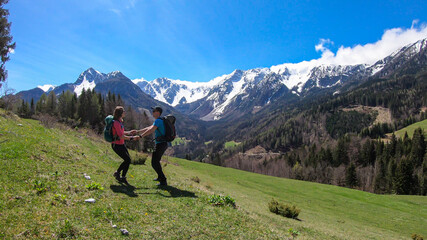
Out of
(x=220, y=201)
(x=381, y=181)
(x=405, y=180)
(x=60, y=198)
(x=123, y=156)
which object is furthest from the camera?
(x=381, y=181)

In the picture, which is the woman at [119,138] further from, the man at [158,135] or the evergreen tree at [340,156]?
the evergreen tree at [340,156]

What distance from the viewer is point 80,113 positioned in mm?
78562

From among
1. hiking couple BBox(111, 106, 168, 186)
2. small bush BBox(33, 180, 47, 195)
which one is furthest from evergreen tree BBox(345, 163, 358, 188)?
small bush BBox(33, 180, 47, 195)

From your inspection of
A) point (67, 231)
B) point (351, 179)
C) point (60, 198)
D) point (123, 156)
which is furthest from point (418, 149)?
point (67, 231)

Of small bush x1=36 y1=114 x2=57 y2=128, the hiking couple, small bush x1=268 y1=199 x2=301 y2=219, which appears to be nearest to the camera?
the hiking couple

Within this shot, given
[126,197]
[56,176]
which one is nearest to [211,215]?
[126,197]

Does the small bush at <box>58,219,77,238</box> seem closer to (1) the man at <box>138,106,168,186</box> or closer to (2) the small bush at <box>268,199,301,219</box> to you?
(1) the man at <box>138,106,168,186</box>

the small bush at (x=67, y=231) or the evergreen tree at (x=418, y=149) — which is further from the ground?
the evergreen tree at (x=418, y=149)

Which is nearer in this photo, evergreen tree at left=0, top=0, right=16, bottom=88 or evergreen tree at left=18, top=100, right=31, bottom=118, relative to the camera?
evergreen tree at left=0, top=0, right=16, bottom=88

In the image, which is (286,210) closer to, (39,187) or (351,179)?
(39,187)

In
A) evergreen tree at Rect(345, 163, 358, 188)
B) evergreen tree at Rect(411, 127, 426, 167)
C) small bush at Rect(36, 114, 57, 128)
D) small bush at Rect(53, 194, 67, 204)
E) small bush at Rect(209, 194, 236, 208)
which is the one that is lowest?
evergreen tree at Rect(345, 163, 358, 188)

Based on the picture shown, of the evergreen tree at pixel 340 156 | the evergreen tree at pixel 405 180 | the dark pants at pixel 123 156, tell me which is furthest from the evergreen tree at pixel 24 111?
the evergreen tree at pixel 340 156

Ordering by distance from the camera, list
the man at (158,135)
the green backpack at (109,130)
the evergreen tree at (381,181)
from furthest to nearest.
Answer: the evergreen tree at (381,181) → the man at (158,135) → the green backpack at (109,130)

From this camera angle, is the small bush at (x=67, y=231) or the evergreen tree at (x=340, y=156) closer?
the small bush at (x=67, y=231)
